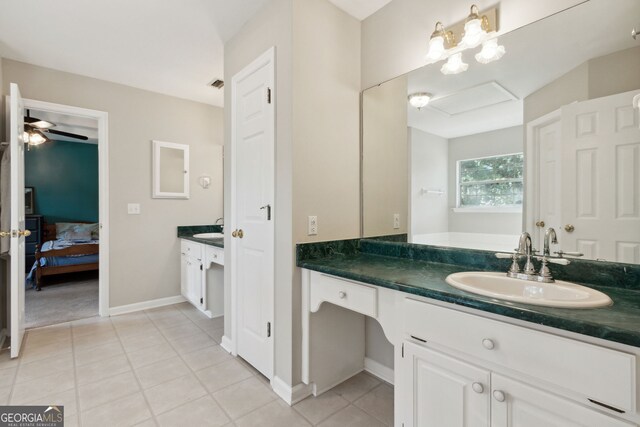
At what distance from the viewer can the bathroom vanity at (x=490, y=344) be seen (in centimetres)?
82

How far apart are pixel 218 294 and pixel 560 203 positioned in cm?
291

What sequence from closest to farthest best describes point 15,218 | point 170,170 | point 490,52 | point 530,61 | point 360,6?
point 530,61 < point 490,52 < point 360,6 < point 15,218 < point 170,170

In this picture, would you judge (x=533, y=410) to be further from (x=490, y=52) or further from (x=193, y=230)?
(x=193, y=230)

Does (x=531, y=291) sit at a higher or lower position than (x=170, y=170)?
lower

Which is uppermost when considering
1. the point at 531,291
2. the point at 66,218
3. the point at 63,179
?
the point at 63,179

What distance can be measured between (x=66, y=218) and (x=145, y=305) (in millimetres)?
3746

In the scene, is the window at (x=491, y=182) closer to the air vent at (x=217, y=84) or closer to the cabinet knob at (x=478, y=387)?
the cabinet knob at (x=478, y=387)

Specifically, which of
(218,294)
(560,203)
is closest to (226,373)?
(218,294)

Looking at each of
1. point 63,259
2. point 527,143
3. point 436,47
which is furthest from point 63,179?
point 527,143

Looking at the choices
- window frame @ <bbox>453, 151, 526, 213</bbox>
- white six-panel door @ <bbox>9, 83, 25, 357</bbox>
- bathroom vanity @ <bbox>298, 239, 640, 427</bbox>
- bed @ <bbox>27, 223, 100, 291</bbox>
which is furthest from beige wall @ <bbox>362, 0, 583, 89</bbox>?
bed @ <bbox>27, 223, 100, 291</bbox>

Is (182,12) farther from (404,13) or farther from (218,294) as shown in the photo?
(218,294)

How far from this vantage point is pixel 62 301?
362 centimetres

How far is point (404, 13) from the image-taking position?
1.85 meters

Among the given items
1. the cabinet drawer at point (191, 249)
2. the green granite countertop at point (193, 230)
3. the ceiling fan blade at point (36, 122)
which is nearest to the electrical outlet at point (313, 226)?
the cabinet drawer at point (191, 249)
